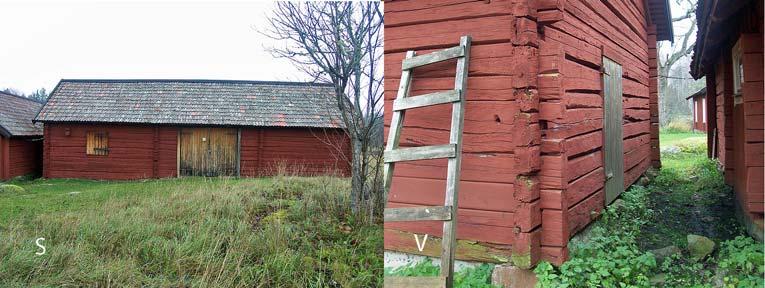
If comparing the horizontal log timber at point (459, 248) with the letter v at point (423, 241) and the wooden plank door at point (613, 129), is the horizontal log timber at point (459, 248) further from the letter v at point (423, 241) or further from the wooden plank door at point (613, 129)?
the wooden plank door at point (613, 129)

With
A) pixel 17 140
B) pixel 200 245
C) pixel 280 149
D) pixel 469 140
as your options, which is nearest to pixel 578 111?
pixel 469 140

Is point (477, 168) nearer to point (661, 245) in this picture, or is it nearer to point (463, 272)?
point (463, 272)

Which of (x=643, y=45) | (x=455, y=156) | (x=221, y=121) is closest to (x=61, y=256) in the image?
(x=455, y=156)

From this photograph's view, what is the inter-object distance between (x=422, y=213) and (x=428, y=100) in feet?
2.95

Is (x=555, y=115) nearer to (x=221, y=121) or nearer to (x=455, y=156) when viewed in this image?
(x=455, y=156)

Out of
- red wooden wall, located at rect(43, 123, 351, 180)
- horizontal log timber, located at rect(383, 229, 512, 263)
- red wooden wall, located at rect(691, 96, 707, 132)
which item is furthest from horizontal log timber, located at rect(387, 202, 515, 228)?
red wooden wall, located at rect(691, 96, 707, 132)

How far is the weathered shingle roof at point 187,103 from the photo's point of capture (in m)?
19.2

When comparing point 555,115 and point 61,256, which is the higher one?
point 555,115

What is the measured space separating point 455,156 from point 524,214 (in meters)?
0.87

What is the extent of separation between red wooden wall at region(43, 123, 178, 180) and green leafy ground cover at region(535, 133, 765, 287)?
16.3m

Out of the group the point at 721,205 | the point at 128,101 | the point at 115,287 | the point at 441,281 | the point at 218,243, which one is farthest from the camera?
the point at 128,101

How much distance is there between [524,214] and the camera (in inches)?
169

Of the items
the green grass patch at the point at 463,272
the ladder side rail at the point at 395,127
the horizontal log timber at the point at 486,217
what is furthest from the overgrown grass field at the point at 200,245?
the ladder side rail at the point at 395,127

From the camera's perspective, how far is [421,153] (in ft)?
13.2
